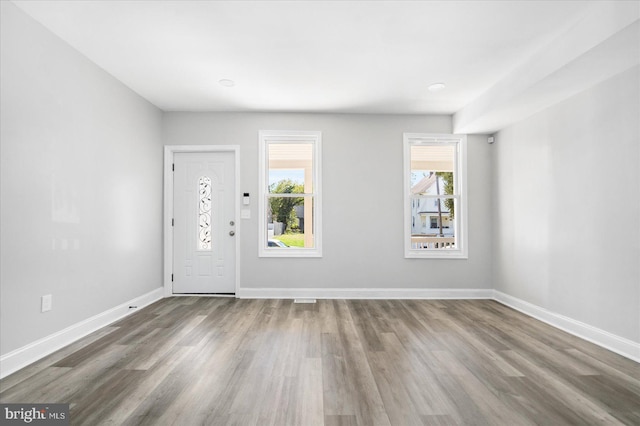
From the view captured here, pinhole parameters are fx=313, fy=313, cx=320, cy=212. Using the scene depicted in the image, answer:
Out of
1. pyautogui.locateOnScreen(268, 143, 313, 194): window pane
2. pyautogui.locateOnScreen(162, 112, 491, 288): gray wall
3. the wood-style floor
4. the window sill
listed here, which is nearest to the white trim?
pyautogui.locateOnScreen(162, 112, 491, 288): gray wall

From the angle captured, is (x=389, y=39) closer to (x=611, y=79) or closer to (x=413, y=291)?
(x=611, y=79)

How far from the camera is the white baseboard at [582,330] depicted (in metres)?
2.61

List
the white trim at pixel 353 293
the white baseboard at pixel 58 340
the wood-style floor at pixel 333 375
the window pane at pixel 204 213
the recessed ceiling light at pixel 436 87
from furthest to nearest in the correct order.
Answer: the window pane at pixel 204 213
the white trim at pixel 353 293
the recessed ceiling light at pixel 436 87
the white baseboard at pixel 58 340
the wood-style floor at pixel 333 375

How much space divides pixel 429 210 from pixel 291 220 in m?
2.13

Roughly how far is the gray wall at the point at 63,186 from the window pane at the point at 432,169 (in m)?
3.93

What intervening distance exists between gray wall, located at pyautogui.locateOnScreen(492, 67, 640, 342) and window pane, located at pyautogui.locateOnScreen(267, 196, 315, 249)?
2.82 metres

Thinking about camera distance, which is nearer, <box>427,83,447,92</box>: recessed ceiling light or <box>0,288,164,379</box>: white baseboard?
<box>0,288,164,379</box>: white baseboard

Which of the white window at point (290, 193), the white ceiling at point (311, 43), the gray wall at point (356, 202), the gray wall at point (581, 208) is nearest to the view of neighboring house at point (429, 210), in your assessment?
the gray wall at point (356, 202)

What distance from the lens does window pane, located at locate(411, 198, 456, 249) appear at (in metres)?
4.77

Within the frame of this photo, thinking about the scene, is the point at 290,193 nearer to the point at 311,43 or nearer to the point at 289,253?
the point at 289,253

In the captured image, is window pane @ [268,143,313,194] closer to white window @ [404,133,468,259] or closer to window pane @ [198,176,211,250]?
window pane @ [198,176,211,250]

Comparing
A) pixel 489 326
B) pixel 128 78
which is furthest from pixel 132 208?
pixel 489 326

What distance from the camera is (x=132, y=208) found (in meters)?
3.95

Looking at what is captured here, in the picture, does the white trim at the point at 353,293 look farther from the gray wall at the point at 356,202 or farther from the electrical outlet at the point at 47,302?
the electrical outlet at the point at 47,302
